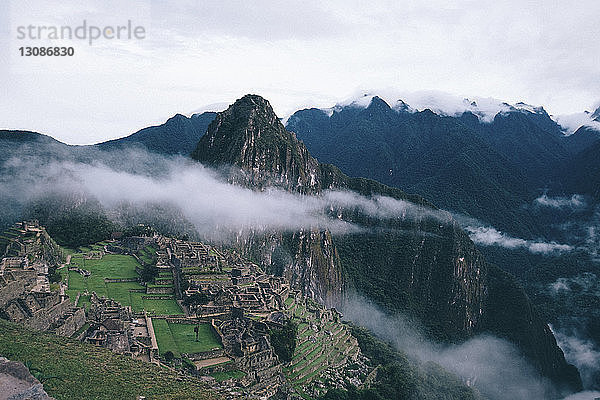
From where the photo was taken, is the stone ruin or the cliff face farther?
the cliff face

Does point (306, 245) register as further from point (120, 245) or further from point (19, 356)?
point (19, 356)

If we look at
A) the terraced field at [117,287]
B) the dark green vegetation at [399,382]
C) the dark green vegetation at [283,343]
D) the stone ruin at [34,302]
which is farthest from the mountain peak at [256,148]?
the dark green vegetation at [283,343]

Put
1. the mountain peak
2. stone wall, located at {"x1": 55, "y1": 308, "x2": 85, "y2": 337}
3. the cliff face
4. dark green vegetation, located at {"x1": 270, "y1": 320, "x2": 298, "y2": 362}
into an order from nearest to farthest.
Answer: stone wall, located at {"x1": 55, "y1": 308, "x2": 85, "y2": 337}, dark green vegetation, located at {"x1": 270, "y1": 320, "x2": 298, "y2": 362}, the mountain peak, the cliff face

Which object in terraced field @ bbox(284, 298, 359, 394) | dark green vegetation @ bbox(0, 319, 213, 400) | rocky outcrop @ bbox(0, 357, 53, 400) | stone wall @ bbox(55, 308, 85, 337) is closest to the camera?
rocky outcrop @ bbox(0, 357, 53, 400)

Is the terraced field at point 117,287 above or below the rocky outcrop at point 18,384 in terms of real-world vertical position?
below

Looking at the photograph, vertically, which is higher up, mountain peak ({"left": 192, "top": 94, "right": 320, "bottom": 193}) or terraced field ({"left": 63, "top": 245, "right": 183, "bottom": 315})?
mountain peak ({"left": 192, "top": 94, "right": 320, "bottom": 193})

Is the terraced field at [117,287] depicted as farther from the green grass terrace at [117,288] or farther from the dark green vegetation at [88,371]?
the dark green vegetation at [88,371]

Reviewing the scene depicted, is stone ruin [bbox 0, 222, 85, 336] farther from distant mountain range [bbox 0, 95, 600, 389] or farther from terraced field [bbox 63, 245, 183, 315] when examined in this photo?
distant mountain range [bbox 0, 95, 600, 389]

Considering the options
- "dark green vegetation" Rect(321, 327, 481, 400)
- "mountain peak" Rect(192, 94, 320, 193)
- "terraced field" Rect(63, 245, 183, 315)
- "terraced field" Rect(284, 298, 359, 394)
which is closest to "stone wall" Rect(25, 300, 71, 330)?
"terraced field" Rect(63, 245, 183, 315)
